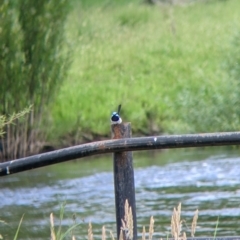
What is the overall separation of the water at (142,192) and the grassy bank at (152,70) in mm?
773

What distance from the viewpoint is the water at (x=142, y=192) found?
9016 millimetres

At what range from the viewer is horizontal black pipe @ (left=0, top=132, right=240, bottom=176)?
13.9 feet

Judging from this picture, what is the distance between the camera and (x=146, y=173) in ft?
41.6

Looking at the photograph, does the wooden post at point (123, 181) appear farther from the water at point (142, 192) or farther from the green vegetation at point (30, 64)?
the green vegetation at point (30, 64)

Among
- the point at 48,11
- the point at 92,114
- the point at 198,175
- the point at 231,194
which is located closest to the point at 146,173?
the point at 198,175

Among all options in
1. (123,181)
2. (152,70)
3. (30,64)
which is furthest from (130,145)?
(152,70)

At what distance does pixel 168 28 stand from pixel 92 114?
27.9 feet

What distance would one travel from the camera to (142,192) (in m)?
11.3

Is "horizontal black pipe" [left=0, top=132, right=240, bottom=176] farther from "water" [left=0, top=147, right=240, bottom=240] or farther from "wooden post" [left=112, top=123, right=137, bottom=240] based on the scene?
"water" [left=0, top=147, right=240, bottom=240]

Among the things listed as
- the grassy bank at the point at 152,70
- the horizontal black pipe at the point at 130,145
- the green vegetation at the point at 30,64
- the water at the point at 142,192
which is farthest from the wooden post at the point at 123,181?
the grassy bank at the point at 152,70

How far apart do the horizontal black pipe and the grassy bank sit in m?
9.77

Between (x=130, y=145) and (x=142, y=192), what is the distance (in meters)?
7.04

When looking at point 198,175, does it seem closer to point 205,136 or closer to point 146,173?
point 146,173

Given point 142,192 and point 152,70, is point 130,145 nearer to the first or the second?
point 142,192
